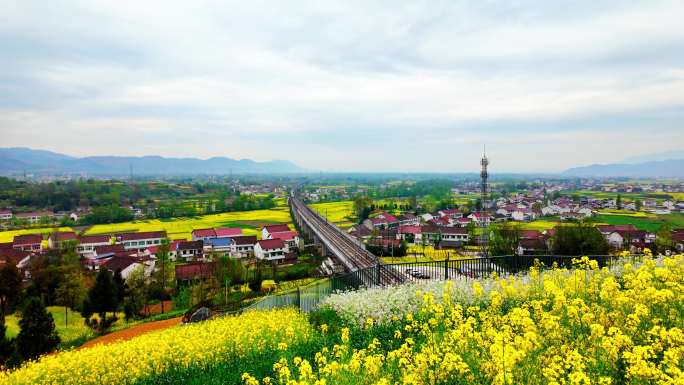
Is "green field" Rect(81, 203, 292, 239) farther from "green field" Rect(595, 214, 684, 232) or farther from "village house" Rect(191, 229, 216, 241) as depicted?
"green field" Rect(595, 214, 684, 232)

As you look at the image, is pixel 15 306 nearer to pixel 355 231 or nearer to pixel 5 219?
pixel 355 231

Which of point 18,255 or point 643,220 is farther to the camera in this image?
point 643,220

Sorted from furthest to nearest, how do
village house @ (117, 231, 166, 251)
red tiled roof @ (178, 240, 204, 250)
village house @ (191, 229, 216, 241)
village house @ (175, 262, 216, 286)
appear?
village house @ (191, 229, 216, 241)
village house @ (117, 231, 166, 251)
red tiled roof @ (178, 240, 204, 250)
village house @ (175, 262, 216, 286)

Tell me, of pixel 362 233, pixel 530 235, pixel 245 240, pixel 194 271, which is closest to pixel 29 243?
pixel 245 240

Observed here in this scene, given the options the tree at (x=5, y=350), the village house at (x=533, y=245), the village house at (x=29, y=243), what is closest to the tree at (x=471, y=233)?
the village house at (x=533, y=245)

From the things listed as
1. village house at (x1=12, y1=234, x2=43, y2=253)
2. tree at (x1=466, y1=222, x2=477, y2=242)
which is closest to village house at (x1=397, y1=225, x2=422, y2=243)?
tree at (x1=466, y1=222, x2=477, y2=242)

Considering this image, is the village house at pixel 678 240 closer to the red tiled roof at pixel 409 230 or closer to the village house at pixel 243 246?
the red tiled roof at pixel 409 230

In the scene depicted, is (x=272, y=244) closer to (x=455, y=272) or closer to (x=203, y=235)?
(x=203, y=235)
